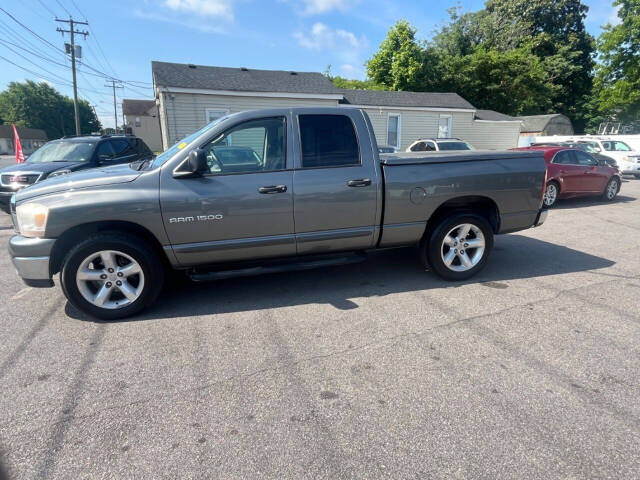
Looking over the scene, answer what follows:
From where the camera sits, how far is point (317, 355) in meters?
2.95

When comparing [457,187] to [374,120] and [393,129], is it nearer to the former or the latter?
[374,120]

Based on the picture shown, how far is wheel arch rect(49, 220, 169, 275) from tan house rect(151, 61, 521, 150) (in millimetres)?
11558

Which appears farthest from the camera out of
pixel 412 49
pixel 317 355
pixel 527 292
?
pixel 412 49

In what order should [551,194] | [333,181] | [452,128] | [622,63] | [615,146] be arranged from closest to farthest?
[333,181] < [551,194] < [615,146] < [452,128] < [622,63]

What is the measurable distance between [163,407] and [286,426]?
2.75 ft

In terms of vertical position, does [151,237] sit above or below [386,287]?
above

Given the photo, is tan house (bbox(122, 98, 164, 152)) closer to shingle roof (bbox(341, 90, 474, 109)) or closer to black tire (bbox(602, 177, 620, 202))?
shingle roof (bbox(341, 90, 474, 109))

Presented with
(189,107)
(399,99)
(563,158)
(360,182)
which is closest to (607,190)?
(563,158)

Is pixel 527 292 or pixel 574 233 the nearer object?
pixel 527 292

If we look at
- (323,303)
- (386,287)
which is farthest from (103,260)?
(386,287)

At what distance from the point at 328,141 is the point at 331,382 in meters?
2.43

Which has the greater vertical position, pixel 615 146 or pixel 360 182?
pixel 615 146

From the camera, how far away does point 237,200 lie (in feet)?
11.6

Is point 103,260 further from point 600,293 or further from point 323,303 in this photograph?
point 600,293
